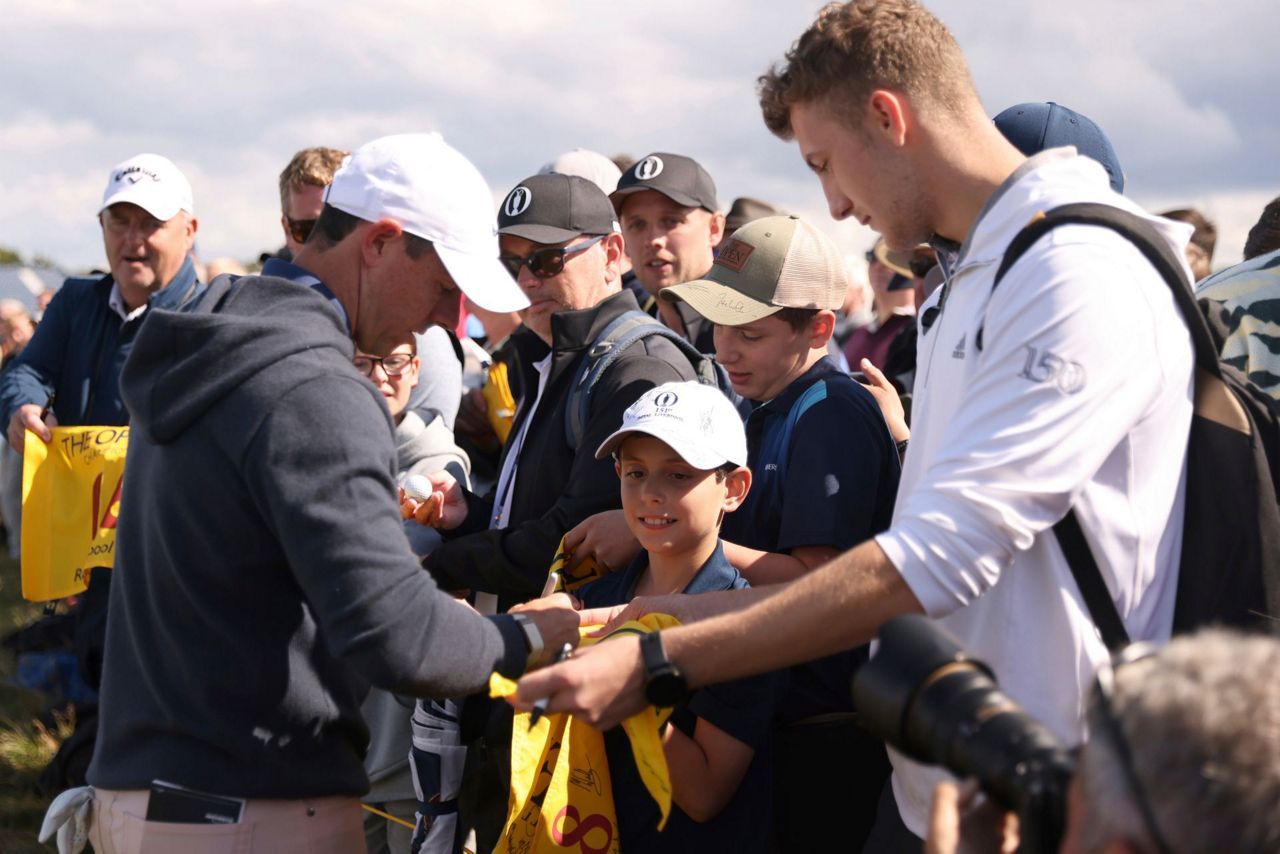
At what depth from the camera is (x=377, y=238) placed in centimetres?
279

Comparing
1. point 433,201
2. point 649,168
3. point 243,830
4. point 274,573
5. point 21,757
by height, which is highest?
point 649,168

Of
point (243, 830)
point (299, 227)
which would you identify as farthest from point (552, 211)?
point (243, 830)

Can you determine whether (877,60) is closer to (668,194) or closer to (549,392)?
(549,392)

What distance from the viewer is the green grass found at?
6.11 m

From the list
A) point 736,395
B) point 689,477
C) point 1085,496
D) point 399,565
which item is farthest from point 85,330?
point 1085,496

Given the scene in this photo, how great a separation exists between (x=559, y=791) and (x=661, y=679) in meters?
0.80

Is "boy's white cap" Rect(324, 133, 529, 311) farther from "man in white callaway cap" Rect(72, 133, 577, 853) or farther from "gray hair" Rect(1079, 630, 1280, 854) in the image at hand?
"gray hair" Rect(1079, 630, 1280, 854)

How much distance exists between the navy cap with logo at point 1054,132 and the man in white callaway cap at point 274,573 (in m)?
1.47

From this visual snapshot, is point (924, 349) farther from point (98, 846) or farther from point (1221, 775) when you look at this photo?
point (98, 846)

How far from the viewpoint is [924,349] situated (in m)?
2.81

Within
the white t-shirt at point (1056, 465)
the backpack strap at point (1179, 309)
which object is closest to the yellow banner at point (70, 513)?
the white t-shirt at point (1056, 465)

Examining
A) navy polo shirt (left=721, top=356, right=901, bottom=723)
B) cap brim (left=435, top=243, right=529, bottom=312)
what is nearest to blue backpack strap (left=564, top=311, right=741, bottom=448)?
navy polo shirt (left=721, top=356, right=901, bottom=723)

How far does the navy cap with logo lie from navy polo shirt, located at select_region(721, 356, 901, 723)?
788 millimetres

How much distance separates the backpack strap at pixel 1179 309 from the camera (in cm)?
226
